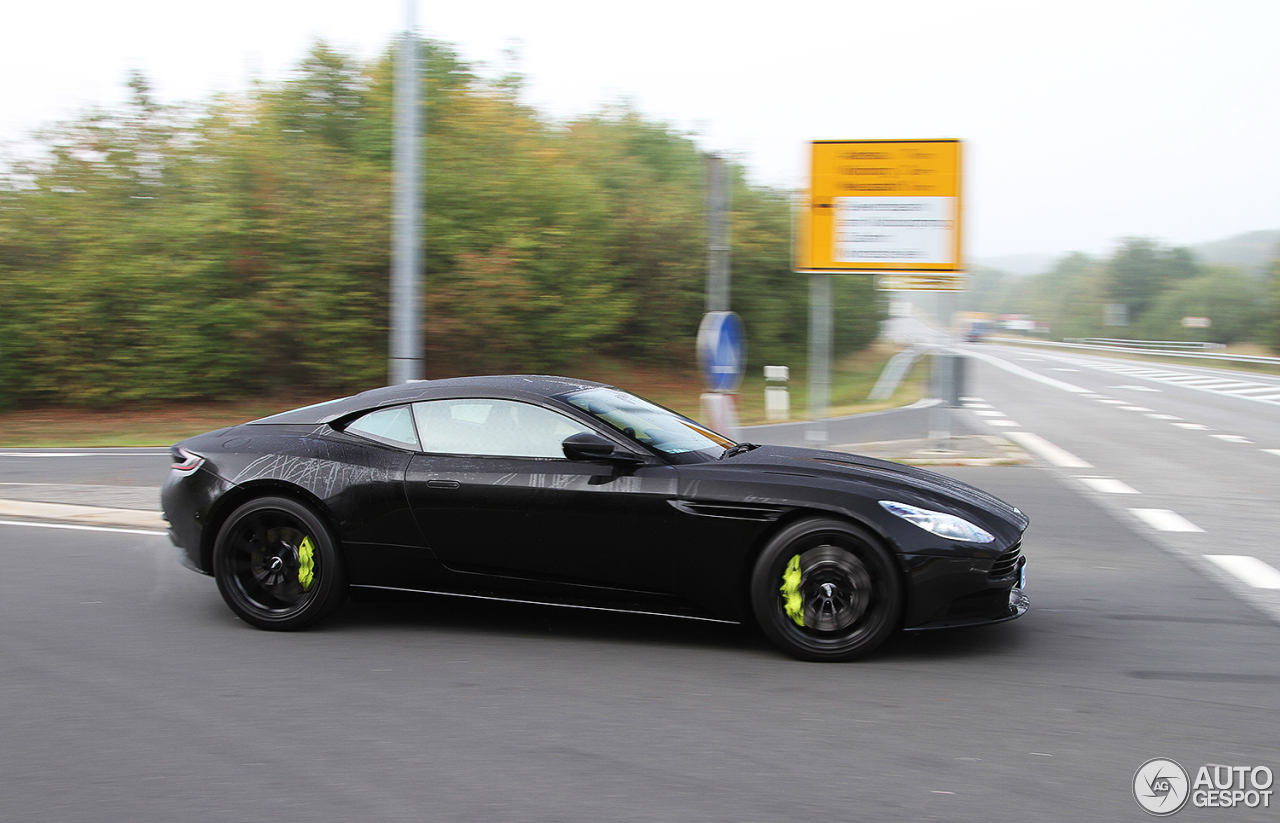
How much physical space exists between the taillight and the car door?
3.93 ft

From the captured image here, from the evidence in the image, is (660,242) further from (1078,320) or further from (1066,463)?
(1078,320)

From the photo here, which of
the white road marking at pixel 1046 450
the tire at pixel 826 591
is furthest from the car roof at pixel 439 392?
the white road marking at pixel 1046 450

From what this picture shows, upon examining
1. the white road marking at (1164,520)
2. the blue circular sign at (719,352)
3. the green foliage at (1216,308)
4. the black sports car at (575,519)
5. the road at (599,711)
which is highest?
the green foliage at (1216,308)

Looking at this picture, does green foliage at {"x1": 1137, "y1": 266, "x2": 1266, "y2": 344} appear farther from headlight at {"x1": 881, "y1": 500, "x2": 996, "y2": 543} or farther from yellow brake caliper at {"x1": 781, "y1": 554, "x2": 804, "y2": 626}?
yellow brake caliper at {"x1": 781, "y1": 554, "x2": 804, "y2": 626}

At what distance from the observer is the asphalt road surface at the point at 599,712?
3.25m

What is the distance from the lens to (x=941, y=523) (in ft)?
14.9

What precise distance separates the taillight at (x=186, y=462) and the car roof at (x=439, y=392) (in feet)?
1.16

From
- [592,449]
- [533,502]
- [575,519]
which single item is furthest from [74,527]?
[592,449]

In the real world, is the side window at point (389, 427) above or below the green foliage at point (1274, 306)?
below

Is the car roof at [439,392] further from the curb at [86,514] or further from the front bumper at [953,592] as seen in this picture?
the curb at [86,514]

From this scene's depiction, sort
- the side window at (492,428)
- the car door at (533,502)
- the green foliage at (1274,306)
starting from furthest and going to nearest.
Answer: the green foliage at (1274,306), the side window at (492,428), the car door at (533,502)

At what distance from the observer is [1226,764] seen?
11.4ft

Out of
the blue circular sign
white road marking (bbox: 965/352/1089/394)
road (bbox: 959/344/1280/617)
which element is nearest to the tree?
white road marking (bbox: 965/352/1089/394)

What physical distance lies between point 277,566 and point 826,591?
271 cm
